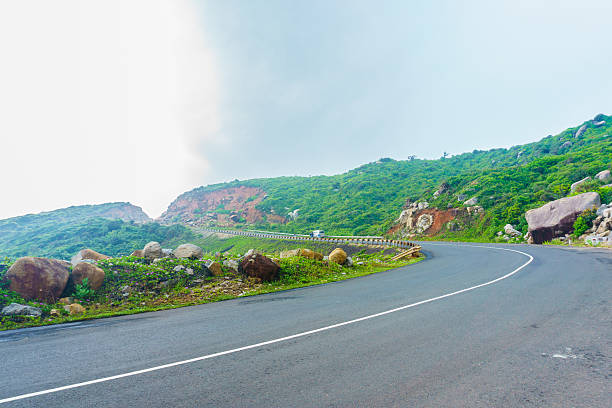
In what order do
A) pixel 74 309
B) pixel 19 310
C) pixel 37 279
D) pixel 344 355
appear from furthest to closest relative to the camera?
1. pixel 37 279
2. pixel 74 309
3. pixel 19 310
4. pixel 344 355

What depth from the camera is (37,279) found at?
9.10 metres

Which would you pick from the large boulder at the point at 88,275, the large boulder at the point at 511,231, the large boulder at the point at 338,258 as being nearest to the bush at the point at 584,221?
the large boulder at the point at 511,231

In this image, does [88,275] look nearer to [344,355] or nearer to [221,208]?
[344,355]

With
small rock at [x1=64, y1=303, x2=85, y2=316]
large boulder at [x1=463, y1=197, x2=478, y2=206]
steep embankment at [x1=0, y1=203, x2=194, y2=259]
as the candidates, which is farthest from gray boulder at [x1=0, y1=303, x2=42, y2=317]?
steep embankment at [x1=0, y1=203, x2=194, y2=259]

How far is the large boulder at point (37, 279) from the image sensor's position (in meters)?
8.87

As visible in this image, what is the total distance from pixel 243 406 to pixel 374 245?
95.9 feet

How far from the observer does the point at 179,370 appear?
4.31 metres

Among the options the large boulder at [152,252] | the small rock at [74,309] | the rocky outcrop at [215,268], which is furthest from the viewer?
the large boulder at [152,252]

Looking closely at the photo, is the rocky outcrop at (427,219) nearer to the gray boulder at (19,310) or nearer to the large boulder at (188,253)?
the large boulder at (188,253)

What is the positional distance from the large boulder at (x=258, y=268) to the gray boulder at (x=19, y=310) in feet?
Answer: 22.0

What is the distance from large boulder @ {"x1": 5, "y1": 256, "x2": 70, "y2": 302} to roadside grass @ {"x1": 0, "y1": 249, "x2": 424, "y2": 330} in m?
0.32

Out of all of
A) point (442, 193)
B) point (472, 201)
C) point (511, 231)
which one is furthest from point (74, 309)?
point (442, 193)

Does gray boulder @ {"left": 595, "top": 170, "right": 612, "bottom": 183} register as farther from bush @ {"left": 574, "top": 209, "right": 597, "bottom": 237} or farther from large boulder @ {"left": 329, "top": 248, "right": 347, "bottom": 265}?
large boulder @ {"left": 329, "top": 248, "right": 347, "bottom": 265}

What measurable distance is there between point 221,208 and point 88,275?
324 feet
